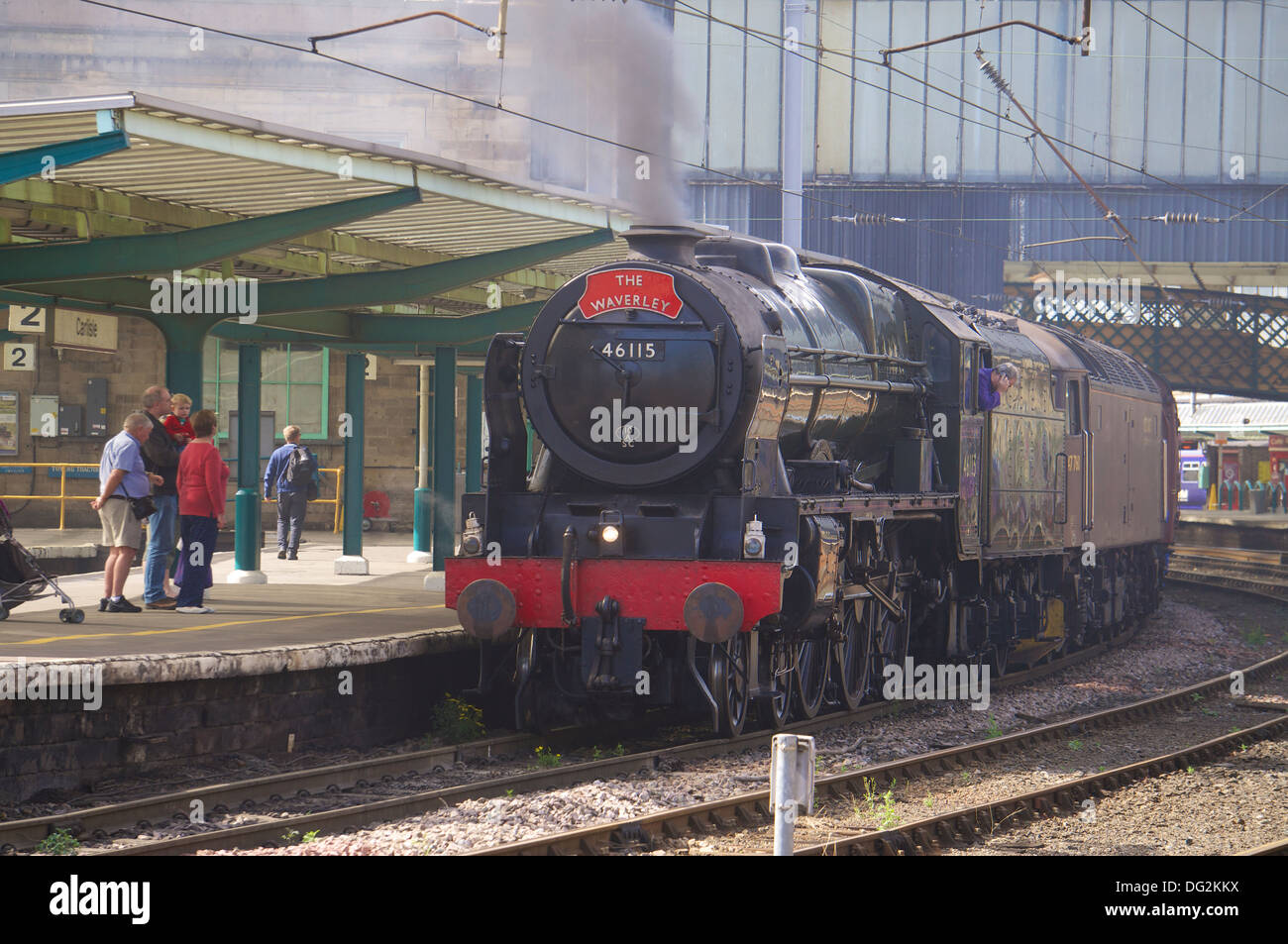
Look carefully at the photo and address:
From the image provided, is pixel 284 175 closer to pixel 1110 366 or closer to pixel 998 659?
pixel 998 659

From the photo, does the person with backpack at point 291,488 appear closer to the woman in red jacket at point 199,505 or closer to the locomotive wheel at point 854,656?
the woman in red jacket at point 199,505

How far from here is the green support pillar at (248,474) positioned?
14883 mm

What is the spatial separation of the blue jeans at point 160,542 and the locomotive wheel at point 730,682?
16.3 ft

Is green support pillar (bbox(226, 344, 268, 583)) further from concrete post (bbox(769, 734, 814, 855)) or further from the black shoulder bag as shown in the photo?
concrete post (bbox(769, 734, 814, 855))

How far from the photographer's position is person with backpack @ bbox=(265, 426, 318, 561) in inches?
750

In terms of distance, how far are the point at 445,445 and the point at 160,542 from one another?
4.61 metres

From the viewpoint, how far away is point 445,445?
54.9 feet

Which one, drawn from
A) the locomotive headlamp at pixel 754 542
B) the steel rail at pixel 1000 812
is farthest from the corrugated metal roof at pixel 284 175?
the steel rail at pixel 1000 812

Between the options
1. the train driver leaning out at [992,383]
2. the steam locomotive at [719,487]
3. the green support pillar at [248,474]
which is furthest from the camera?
A: the green support pillar at [248,474]

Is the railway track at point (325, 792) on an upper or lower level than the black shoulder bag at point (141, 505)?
lower

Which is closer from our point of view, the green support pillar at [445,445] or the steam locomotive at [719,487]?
the steam locomotive at [719,487]

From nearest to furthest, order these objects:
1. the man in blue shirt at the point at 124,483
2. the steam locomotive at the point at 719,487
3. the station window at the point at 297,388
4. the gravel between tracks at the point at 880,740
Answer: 1. the gravel between tracks at the point at 880,740
2. the steam locomotive at the point at 719,487
3. the man in blue shirt at the point at 124,483
4. the station window at the point at 297,388
